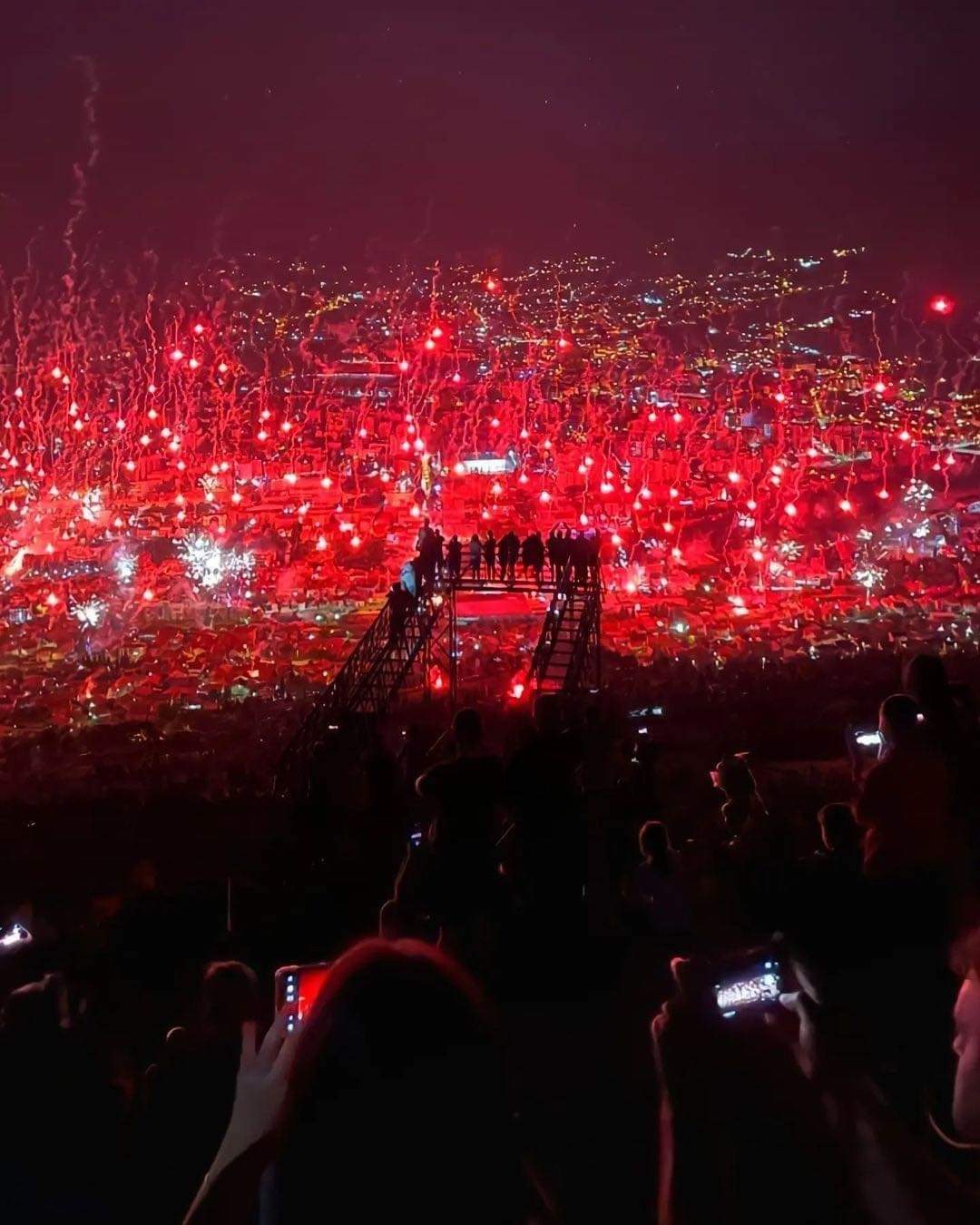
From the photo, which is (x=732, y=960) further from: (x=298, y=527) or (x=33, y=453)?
(x=33, y=453)

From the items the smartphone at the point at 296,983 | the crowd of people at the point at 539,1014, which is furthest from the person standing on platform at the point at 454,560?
the smartphone at the point at 296,983

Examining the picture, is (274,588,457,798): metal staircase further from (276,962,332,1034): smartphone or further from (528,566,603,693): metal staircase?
(276,962,332,1034): smartphone

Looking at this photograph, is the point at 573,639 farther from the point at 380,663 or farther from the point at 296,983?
the point at 296,983

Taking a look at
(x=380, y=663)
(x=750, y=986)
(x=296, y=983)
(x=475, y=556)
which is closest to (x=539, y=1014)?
(x=296, y=983)

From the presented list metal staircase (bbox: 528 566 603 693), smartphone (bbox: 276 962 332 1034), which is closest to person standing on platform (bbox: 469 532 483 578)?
metal staircase (bbox: 528 566 603 693)

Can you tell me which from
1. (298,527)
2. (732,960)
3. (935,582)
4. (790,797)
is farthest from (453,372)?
(732,960)
